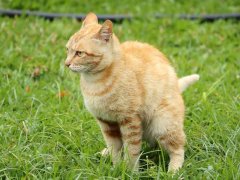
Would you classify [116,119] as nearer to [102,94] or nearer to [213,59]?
[102,94]

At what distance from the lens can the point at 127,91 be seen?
320cm

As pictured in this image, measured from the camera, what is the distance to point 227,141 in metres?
3.50

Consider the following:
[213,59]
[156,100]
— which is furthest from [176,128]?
[213,59]

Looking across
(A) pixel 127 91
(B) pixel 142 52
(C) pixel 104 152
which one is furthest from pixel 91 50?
(C) pixel 104 152

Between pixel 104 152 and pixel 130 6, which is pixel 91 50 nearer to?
Answer: pixel 104 152

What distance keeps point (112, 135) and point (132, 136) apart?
271 millimetres

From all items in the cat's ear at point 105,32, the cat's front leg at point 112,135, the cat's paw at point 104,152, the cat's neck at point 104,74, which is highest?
the cat's ear at point 105,32

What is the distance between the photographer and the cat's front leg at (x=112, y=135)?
3421 mm

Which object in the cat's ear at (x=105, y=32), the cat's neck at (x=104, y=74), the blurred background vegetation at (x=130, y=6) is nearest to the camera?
the cat's ear at (x=105, y=32)

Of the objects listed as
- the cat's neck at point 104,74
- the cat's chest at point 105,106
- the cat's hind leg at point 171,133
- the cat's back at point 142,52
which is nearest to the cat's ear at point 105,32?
the cat's neck at point 104,74

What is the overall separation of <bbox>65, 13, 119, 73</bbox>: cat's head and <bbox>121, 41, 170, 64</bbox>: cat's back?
0.34m

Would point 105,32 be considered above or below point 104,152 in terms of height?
above

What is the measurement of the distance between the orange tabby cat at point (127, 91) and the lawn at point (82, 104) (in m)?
0.19

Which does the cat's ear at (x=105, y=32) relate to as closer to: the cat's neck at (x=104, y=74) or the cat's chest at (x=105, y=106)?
the cat's neck at (x=104, y=74)
